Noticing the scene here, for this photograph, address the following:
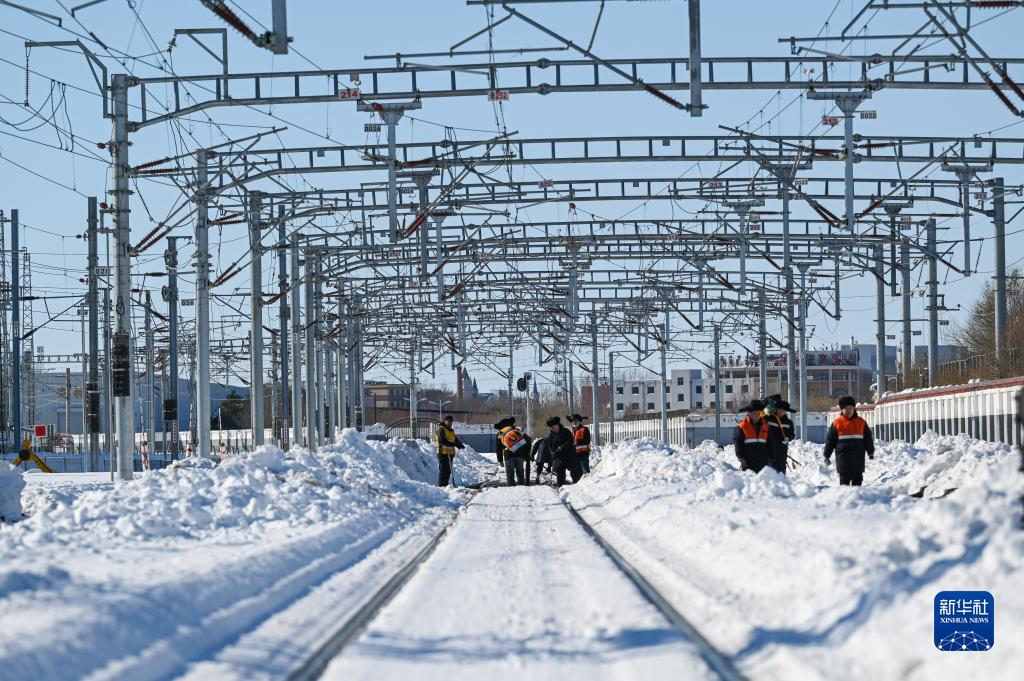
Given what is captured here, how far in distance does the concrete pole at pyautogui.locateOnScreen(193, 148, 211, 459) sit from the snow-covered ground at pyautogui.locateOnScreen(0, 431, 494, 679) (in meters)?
4.04

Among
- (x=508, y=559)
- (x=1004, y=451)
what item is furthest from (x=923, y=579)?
(x=1004, y=451)

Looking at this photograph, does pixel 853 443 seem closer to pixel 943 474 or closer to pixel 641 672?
pixel 943 474

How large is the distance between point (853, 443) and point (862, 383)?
15261 cm

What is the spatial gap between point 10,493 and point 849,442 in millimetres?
13222

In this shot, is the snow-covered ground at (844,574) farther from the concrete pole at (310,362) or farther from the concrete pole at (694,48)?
the concrete pole at (310,362)

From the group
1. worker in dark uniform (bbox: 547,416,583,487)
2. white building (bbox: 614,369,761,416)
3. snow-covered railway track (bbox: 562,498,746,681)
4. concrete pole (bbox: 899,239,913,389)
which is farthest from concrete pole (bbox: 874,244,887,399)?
white building (bbox: 614,369,761,416)

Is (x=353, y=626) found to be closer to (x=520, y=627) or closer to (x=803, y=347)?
(x=520, y=627)

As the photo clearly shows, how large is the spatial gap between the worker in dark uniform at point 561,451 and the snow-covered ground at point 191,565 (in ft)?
26.5

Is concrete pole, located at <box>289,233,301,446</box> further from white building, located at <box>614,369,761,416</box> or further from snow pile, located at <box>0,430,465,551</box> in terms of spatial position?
white building, located at <box>614,369,761,416</box>

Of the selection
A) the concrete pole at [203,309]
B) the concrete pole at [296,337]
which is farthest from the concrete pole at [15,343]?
the concrete pole at [203,309]

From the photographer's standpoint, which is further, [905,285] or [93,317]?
[905,285]

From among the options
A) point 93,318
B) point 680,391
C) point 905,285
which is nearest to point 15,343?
point 93,318

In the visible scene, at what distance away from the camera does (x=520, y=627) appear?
960cm

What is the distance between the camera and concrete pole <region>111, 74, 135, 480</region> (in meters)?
25.9
